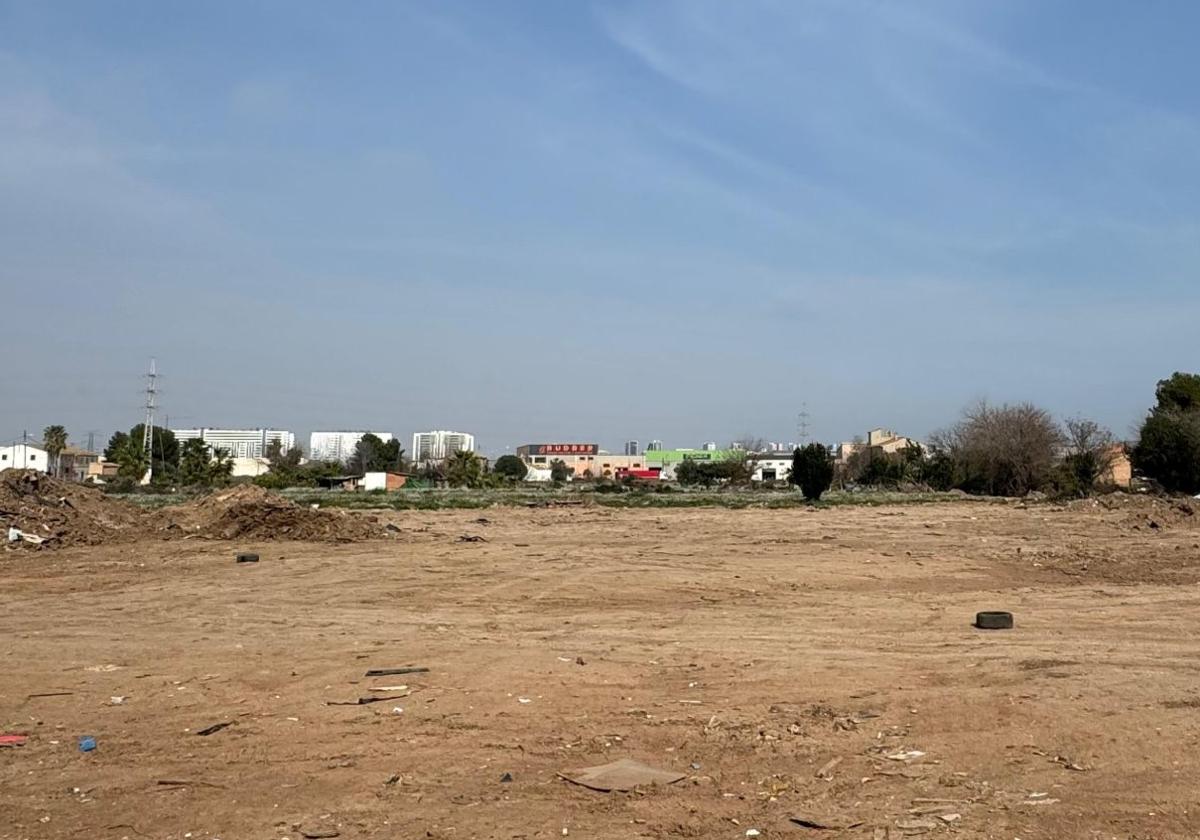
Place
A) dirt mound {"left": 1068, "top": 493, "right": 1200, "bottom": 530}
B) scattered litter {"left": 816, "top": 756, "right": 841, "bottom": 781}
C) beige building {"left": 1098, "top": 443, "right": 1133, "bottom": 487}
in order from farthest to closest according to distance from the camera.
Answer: beige building {"left": 1098, "top": 443, "right": 1133, "bottom": 487}, dirt mound {"left": 1068, "top": 493, "right": 1200, "bottom": 530}, scattered litter {"left": 816, "top": 756, "right": 841, "bottom": 781}

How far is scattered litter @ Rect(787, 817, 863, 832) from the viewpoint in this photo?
203 inches

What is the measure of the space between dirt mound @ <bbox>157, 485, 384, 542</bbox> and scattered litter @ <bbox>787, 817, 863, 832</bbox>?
1886cm

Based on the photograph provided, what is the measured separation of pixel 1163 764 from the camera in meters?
6.08

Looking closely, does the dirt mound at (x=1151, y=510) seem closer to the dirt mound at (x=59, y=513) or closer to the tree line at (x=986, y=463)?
the tree line at (x=986, y=463)

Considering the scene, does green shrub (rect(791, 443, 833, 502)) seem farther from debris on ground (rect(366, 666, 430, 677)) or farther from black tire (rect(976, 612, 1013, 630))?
debris on ground (rect(366, 666, 430, 677))

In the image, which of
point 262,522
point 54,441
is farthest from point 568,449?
point 262,522

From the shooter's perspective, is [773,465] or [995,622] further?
[773,465]

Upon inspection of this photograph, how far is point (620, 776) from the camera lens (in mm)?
5984

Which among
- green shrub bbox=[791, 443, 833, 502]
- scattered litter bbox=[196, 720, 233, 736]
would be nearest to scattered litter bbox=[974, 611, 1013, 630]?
scattered litter bbox=[196, 720, 233, 736]

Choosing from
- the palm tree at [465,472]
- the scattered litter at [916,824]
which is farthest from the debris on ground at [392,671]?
the palm tree at [465,472]

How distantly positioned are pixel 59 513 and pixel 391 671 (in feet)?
57.6

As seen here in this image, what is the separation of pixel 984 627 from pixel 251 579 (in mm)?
10942

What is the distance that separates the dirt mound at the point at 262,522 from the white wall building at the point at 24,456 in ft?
261

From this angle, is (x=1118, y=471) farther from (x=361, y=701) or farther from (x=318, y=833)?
(x=318, y=833)
